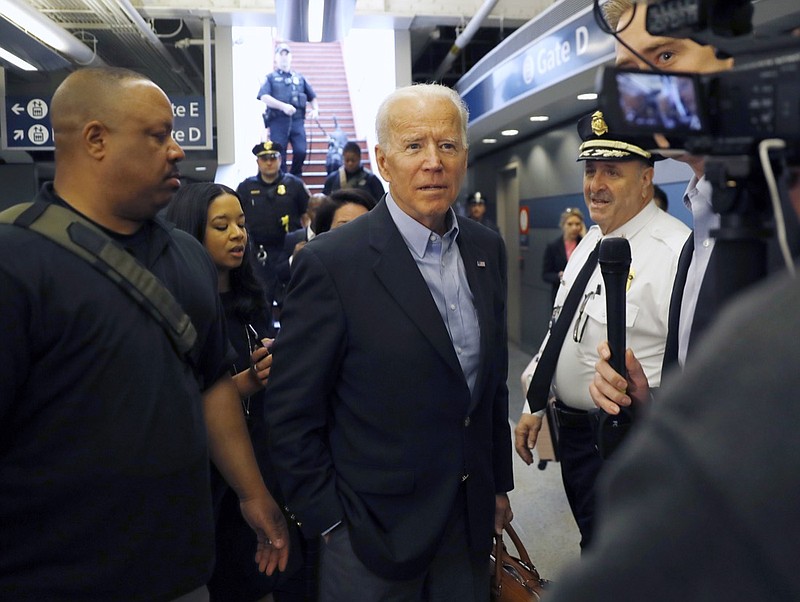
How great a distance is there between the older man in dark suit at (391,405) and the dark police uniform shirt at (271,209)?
4.87 m

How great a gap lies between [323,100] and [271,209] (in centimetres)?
853

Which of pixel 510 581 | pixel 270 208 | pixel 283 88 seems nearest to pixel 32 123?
pixel 283 88

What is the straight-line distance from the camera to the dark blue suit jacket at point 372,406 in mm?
1914

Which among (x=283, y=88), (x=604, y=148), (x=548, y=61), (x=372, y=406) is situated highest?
(x=283, y=88)

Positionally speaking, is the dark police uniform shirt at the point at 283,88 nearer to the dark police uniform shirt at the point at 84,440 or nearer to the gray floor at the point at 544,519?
the gray floor at the point at 544,519

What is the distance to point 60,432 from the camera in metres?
1.57

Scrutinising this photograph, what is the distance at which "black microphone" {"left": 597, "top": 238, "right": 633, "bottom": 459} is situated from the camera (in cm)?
163

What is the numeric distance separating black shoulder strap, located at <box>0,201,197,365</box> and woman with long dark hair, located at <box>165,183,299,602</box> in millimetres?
757

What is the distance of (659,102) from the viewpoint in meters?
0.78

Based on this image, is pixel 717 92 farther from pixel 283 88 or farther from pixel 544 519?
pixel 283 88

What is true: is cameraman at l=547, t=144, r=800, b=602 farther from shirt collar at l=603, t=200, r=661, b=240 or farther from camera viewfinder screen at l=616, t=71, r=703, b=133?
shirt collar at l=603, t=200, r=661, b=240

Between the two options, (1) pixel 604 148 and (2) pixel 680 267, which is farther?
(1) pixel 604 148

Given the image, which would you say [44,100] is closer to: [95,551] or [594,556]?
[95,551]

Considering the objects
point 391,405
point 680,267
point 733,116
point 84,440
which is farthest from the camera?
point 391,405
